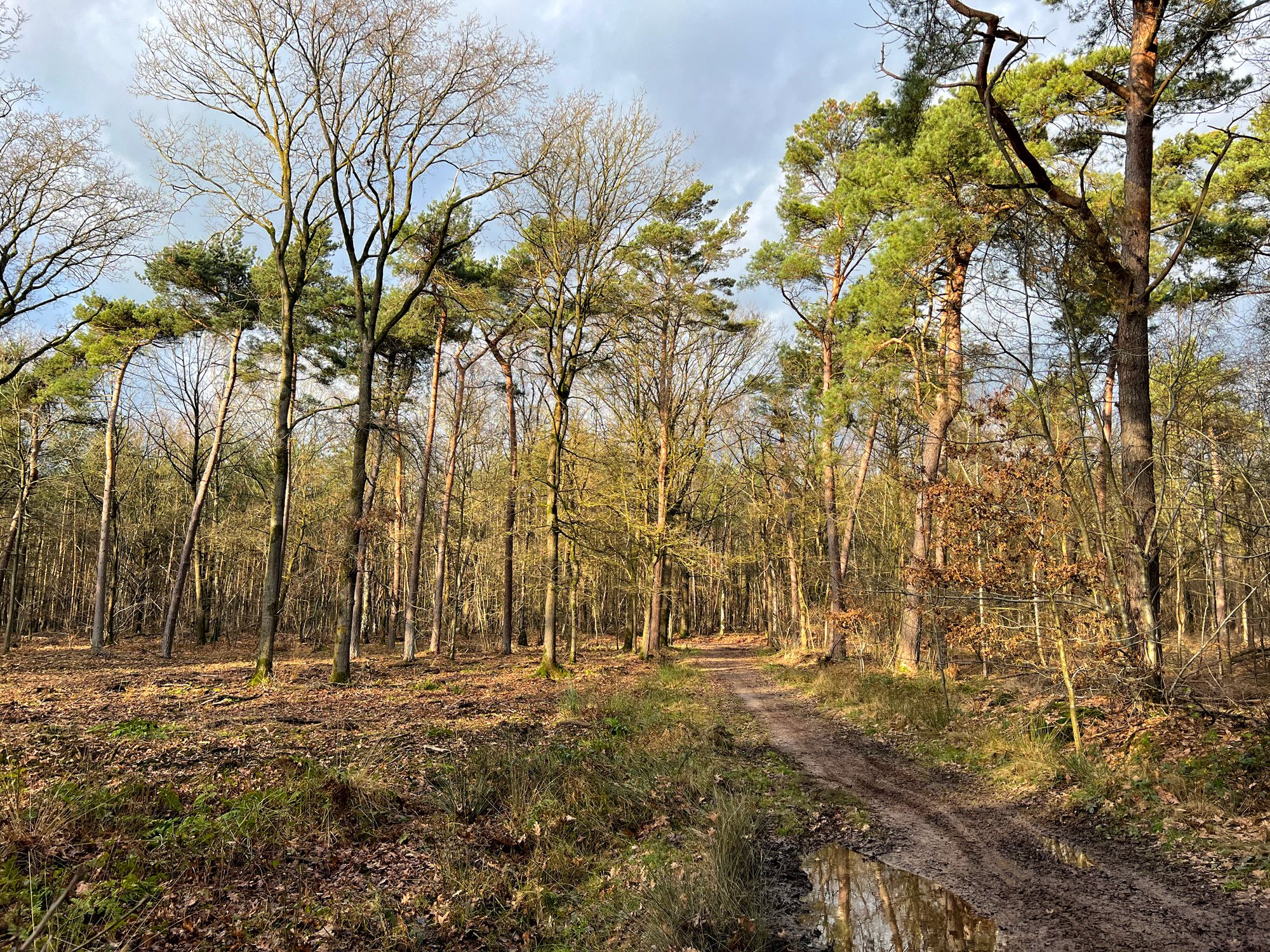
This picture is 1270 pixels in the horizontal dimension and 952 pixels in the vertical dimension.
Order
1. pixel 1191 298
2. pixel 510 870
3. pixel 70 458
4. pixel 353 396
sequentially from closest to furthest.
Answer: pixel 510 870
pixel 1191 298
pixel 353 396
pixel 70 458

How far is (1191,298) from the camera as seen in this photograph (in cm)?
736

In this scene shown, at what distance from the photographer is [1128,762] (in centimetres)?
682

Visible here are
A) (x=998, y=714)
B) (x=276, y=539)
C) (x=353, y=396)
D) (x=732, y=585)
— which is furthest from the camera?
(x=732, y=585)

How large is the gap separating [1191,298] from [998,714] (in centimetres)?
644

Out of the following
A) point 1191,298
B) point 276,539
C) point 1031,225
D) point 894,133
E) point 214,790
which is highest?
point 894,133

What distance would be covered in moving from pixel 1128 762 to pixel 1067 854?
2104 millimetres

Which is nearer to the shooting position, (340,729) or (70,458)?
(340,729)

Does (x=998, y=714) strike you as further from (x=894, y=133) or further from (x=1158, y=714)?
(x=894, y=133)

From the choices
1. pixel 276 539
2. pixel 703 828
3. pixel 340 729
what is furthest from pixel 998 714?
pixel 276 539

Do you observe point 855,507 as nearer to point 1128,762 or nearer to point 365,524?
point 1128,762

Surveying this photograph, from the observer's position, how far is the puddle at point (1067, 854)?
523 cm

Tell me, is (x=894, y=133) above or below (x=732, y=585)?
above

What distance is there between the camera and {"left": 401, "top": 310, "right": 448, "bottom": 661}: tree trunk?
19969mm

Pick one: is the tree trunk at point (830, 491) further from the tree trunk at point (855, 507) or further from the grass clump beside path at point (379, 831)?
the grass clump beside path at point (379, 831)
